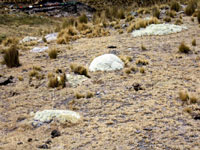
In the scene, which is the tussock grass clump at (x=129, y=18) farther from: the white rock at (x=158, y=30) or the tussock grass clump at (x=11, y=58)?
the tussock grass clump at (x=11, y=58)

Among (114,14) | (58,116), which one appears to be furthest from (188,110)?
(114,14)

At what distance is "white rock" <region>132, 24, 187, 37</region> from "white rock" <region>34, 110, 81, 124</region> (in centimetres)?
623

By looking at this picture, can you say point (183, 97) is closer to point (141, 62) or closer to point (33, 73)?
point (141, 62)

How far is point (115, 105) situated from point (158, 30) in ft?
19.5

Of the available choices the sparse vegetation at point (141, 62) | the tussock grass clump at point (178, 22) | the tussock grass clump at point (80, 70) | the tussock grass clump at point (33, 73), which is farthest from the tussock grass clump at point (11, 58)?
the tussock grass clump at point (178, 22)

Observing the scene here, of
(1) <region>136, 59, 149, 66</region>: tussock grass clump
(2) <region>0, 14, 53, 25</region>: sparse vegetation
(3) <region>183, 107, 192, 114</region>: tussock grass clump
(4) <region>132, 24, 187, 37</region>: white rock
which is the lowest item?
(3) <region>183, 107, 192, 114</region>: tussock grass clump

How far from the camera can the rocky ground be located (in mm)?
3873

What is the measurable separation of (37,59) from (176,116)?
5.97 metres

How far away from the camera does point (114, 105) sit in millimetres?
A: 5043

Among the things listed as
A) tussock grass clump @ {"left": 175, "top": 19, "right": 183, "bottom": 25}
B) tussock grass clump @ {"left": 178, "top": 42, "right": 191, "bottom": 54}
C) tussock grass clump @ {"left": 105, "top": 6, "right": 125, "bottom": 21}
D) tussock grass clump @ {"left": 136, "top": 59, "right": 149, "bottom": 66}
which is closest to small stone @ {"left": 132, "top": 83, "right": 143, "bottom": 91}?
tussock grass clump @ {"left": 136, "top": 59, "right": 149, "bottom": 66}

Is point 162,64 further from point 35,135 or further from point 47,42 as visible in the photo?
point 47,42

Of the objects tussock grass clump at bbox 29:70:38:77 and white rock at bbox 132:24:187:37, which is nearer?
tussock grass clump at bbox 29:70:38:77

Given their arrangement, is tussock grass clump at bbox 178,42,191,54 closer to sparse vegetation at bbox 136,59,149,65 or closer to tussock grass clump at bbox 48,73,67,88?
sparse vegetation at bbox 136,59,149,65

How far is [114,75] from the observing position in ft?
21.3
